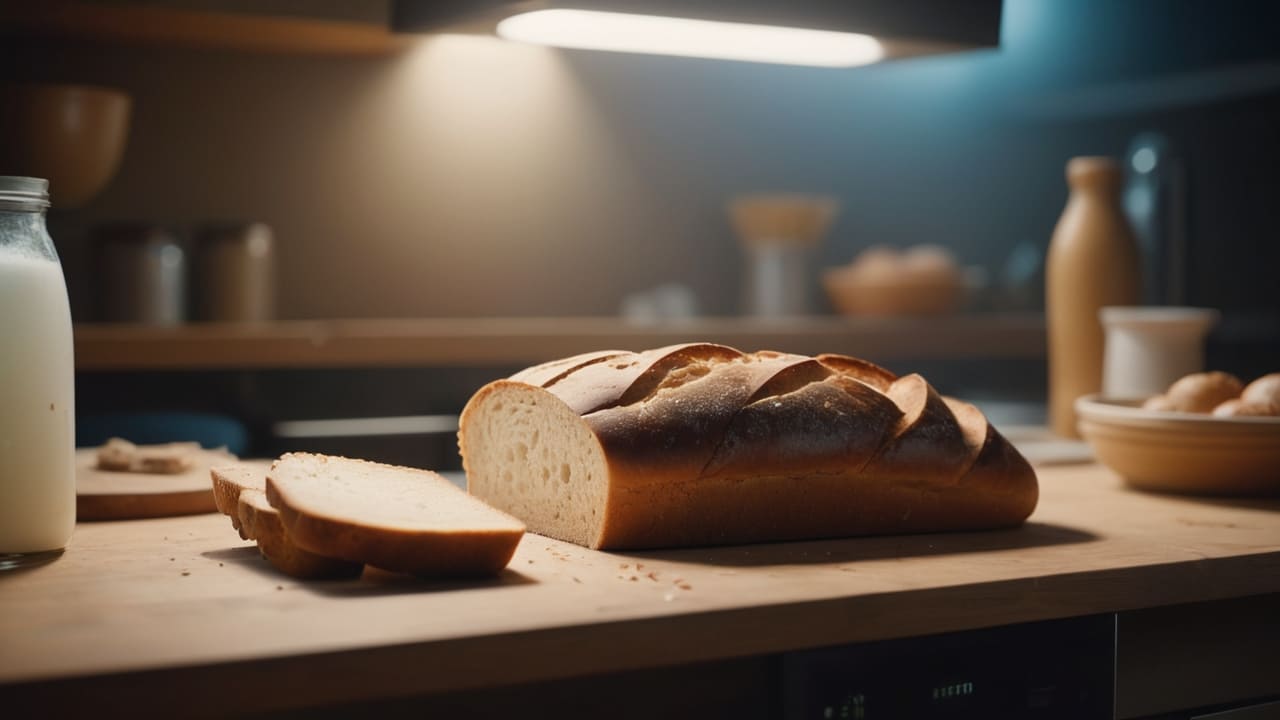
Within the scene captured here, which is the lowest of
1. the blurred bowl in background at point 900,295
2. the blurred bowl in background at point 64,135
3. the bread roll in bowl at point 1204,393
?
the bread roll in bowl at point 1204,393

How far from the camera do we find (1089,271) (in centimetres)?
196

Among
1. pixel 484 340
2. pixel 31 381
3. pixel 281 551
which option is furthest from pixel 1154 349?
pixel 484 340

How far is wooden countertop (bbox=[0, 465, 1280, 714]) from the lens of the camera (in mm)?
766

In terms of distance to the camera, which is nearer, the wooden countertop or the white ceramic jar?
the wooden countertop

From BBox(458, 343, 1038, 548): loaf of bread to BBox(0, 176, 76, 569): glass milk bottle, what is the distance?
15.1 inches

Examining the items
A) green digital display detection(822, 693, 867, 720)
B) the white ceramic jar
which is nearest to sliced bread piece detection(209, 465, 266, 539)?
green digital display detection(822, 693, 867, 720)

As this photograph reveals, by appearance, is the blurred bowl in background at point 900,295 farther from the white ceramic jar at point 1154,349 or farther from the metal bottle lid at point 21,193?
the metal bottle lid at point 21,193

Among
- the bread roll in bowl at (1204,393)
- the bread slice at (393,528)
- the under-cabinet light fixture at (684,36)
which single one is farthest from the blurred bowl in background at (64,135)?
the bread roll in bowl at (1204,393)

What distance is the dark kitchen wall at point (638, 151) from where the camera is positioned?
3.22 m

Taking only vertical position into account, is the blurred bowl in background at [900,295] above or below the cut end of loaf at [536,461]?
above

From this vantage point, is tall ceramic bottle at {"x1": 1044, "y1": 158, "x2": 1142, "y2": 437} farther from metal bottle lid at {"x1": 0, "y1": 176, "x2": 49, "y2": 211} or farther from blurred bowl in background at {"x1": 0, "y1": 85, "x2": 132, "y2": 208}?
blurred bowl in background at {"x1": 0, "y1": 85, "x2": 132, "y2": 208}

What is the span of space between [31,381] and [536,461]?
1.46 ft

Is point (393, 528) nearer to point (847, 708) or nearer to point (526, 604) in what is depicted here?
point (526, 604)

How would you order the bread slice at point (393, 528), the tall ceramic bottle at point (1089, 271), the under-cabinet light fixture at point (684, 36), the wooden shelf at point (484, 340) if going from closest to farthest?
the bread slice at point (393, 528)
the under-cabinet light fixture at point (684, 36)
the tall ceramic bottle at point (1089, 271)
the wooden shelf at point (484, 340)
